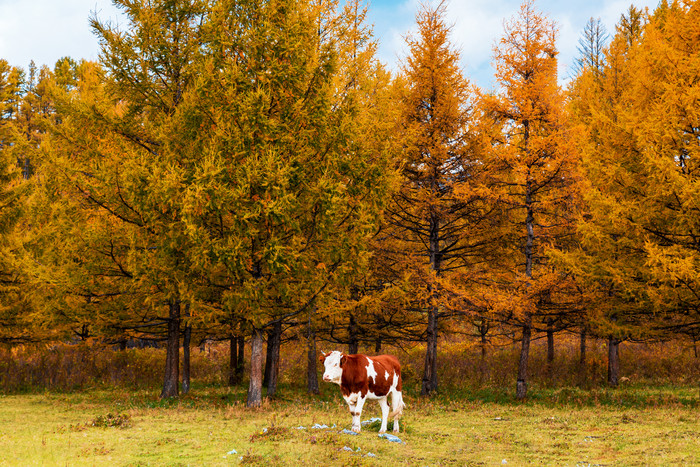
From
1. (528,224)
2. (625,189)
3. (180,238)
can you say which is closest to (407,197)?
(528,224)

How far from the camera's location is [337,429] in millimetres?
10953

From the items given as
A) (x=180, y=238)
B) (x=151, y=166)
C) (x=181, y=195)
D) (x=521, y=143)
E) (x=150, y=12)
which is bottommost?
(x=180, y=238)

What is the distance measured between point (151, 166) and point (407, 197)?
32.1 ft

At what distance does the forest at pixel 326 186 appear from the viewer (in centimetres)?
1363

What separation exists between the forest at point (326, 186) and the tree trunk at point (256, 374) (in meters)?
0.06

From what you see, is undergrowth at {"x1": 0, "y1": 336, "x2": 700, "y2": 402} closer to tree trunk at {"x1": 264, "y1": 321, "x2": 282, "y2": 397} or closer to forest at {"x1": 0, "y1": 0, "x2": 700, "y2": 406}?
tree trunk at {"x1": 264, "y1": 321, "x2": 282, "y2": 397}

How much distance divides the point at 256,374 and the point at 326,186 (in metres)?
6.13

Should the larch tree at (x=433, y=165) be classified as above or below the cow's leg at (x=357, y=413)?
above

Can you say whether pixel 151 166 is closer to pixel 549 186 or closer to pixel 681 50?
pixel 549 186

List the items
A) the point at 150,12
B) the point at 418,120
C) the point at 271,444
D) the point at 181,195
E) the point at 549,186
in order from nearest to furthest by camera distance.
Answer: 1. the point at 271,444
2. the point at 181,195
3. the point at 150,12
4. the point at 549,186
5. the point at 418,120

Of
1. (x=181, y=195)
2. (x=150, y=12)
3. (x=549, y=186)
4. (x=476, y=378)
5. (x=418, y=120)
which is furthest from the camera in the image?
(x=476, y=378)

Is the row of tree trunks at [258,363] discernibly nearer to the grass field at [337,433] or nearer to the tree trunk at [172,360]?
the tree trunk at [172,360]

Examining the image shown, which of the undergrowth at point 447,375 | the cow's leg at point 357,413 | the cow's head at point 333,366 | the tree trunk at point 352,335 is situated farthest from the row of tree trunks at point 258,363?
the cow's leg at point 357,413

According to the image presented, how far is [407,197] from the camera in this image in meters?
19.5
